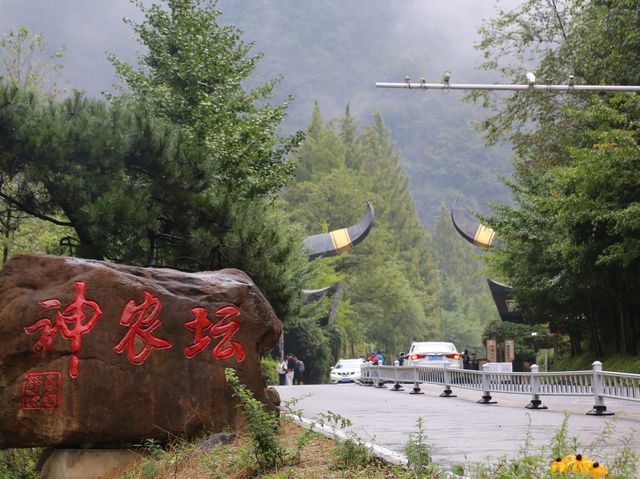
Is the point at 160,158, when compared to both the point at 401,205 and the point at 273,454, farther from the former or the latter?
the point at 401,205

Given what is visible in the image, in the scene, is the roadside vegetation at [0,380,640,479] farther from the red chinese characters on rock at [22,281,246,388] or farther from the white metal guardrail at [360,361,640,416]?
the white metal guardrail at [360,361,640,416]

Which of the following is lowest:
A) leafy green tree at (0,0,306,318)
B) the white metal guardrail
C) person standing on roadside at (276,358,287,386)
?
the white metal guardrail

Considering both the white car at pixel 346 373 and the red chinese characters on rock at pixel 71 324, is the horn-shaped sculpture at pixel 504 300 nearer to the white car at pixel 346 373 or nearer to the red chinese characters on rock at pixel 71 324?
the white car at pixel 346 373

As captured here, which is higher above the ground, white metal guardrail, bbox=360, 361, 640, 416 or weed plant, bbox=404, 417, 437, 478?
white metal guardrail, bbox=360, 361, 640, 416

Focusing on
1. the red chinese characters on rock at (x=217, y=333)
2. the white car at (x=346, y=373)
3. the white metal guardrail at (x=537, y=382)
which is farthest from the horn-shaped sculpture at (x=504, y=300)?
the red chinese characters on rock at (x=217, y=333)

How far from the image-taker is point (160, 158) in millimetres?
15625

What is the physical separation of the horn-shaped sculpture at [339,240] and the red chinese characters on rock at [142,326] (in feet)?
111

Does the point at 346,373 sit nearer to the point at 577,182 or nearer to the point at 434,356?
the point at 434,356

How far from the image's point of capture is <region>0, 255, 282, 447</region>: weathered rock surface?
1097 cm

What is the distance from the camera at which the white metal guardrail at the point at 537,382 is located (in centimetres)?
1538

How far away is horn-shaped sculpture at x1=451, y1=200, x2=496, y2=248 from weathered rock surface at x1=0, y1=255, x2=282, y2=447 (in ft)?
96.9

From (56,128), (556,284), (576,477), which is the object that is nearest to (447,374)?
(556,284)

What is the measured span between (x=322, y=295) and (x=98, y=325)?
35751 mm

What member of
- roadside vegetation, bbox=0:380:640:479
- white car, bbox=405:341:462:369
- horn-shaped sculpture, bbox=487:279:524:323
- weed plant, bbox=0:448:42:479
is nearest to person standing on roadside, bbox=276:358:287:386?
white car, bbox=405:341:462:369
